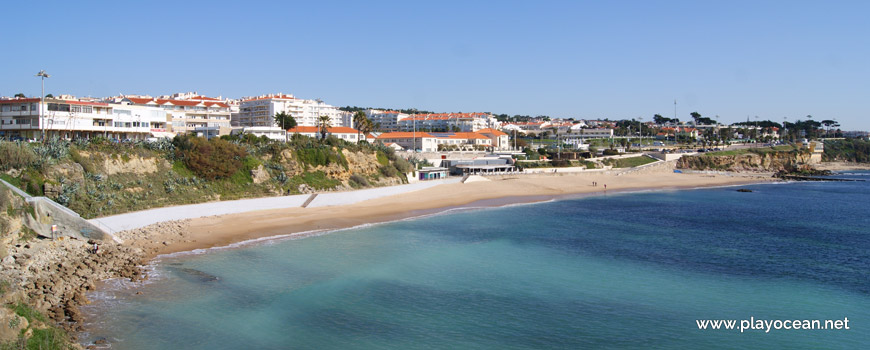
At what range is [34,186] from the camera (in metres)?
27.6

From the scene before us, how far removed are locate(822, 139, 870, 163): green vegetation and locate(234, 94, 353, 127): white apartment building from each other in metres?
101

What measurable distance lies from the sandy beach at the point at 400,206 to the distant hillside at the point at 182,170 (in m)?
3.71

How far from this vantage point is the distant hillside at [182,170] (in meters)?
28.9

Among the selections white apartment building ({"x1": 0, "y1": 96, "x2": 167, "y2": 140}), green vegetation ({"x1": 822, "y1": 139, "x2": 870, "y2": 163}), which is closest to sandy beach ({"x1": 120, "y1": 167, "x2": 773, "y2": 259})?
white apartment building ({"x1": 0, "y1": 96, "x2": 167, "y2": 140})

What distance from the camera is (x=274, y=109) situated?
91562mm

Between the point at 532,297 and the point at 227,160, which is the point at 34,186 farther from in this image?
the point at 532,297

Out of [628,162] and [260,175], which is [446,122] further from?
[260,175]

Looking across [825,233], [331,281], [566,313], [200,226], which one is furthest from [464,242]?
[825,233]

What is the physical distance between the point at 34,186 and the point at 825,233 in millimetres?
43349

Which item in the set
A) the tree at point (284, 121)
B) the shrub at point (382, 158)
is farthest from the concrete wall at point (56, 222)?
the tree at point (284, 121)

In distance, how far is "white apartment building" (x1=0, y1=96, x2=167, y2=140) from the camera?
39625mm

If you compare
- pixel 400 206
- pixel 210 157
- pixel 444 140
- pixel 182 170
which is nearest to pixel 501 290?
pixel 400 206

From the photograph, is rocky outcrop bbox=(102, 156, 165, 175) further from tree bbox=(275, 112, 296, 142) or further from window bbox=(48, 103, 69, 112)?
tree bbox=(275, 112, 296, 142)

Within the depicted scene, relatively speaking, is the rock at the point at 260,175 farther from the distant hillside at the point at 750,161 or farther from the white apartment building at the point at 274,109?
the distant hillside at the point at 750,161
